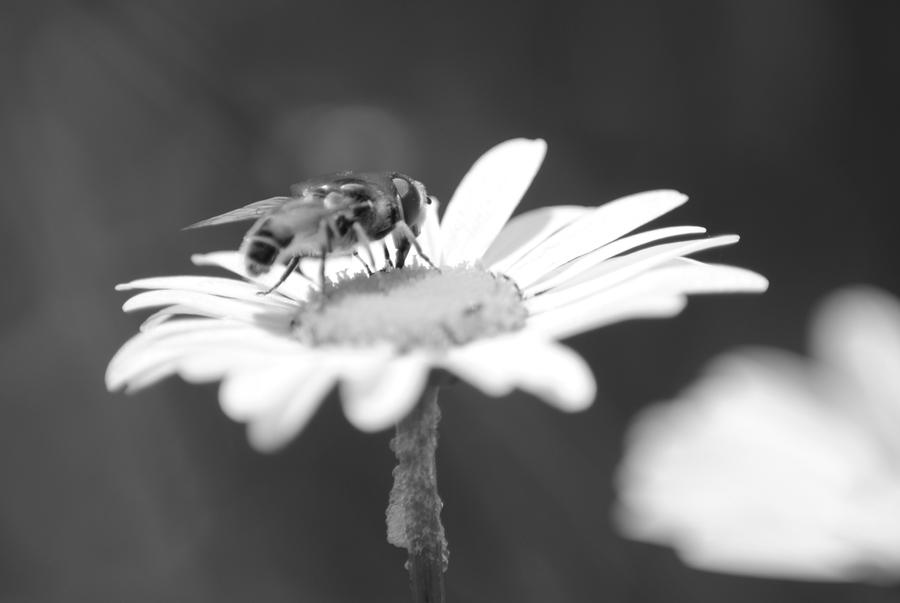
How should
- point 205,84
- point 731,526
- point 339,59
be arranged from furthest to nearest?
point 339,59
point 205,84
point 731,526

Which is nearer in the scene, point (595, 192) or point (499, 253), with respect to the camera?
point (499, 253)

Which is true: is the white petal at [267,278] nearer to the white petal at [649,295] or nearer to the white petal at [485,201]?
the white petal at [485,201]

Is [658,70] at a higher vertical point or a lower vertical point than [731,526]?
higher

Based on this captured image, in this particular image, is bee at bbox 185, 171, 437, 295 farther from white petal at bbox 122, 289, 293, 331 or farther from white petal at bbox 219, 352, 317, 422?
white petal at bbox 219, 352, 317, 422

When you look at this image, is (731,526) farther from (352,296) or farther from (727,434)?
(352,296)

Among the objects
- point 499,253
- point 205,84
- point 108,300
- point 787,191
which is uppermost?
point 205,84

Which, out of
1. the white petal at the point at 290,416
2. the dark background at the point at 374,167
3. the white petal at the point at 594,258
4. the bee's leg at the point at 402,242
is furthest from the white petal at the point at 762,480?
the white petal at the point at 290,416

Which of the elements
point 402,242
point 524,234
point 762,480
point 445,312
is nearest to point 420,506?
point 445,312

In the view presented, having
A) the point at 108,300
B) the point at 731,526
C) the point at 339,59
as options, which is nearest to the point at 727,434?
the point at 731,526
